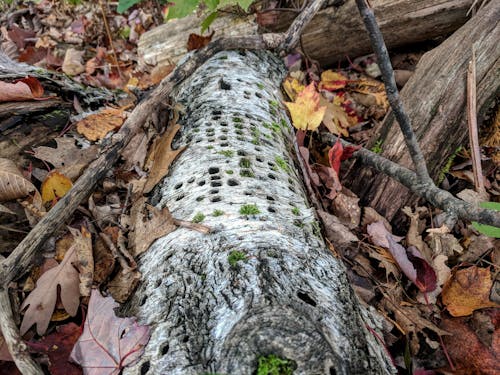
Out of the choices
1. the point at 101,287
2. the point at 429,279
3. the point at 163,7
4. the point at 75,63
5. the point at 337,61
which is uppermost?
the point at 163,7

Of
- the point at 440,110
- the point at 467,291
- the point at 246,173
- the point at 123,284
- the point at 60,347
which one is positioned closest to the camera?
the point at 60,347

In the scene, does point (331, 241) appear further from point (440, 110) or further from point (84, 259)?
point (84, 259)

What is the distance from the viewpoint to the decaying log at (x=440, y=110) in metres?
2.38

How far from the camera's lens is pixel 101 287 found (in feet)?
5.53

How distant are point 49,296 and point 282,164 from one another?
1326 millimetres

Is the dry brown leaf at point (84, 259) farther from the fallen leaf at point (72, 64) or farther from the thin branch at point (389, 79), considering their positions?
the fallen leaf at point (72, 64)

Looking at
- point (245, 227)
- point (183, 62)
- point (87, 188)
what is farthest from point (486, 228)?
point (183, 62)

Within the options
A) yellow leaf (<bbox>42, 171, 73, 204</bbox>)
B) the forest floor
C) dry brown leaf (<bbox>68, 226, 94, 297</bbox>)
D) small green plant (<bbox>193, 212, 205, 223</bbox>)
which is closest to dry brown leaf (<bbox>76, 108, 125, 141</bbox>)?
the forest floor

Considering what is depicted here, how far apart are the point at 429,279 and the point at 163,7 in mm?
5043

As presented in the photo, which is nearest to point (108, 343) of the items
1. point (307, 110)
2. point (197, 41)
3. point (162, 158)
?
point (162, 158)

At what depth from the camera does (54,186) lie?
6.81 ft

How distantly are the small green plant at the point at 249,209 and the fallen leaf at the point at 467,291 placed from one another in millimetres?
1228

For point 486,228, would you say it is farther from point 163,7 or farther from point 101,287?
point 163,7

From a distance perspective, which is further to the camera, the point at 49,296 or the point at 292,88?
the point at 292,88
